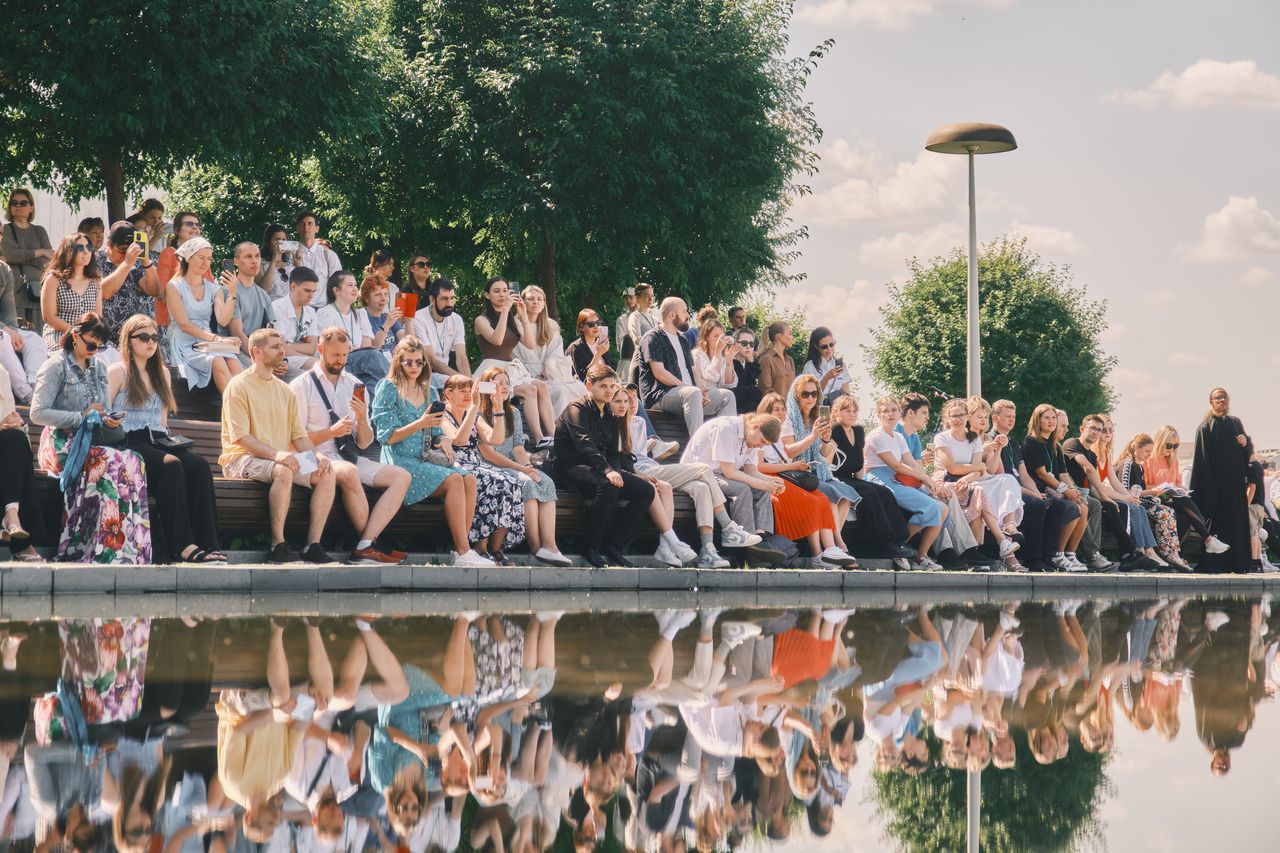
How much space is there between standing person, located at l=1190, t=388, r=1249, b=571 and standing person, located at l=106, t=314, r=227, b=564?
494 inches

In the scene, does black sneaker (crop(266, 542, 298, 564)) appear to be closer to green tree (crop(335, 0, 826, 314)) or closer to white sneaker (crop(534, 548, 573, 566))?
white sneaker (crop(534, 548, 573, 566))

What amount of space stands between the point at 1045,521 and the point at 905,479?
205 centimetres

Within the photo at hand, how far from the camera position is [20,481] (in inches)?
392

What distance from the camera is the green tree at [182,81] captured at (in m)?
18.7

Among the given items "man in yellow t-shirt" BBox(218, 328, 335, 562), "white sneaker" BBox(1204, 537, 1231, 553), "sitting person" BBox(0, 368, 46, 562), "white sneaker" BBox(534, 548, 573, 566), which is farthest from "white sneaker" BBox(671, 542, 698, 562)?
"white sneaker" BBox(1204, 537, 1231, 553)

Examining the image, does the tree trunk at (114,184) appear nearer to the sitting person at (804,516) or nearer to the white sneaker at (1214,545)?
the sitting person at (804,516)

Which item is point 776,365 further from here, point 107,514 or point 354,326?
point 107,514

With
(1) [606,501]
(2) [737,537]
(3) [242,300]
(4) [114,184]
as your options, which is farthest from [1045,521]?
(4) [114,184]

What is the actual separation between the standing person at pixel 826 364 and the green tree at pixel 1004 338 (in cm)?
3367

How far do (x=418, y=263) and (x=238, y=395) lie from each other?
15.8ft

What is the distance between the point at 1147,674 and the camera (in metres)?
6.64

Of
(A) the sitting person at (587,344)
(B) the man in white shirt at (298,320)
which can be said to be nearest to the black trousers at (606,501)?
(B) the man in white shirt at (298,320)

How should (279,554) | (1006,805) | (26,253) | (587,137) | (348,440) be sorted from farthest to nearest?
(587,137) → (26,253) → (348,440) → (279,554) → (1006,805)

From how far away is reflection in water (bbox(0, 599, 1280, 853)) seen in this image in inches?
135
